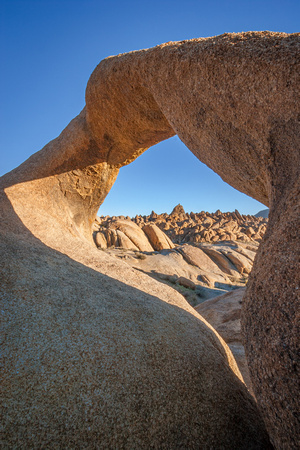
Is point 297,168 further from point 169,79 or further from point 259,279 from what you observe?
point 169,79

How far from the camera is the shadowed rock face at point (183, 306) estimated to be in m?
1.35

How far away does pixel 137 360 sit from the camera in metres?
1.84

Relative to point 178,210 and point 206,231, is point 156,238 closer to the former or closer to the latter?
point 206,231

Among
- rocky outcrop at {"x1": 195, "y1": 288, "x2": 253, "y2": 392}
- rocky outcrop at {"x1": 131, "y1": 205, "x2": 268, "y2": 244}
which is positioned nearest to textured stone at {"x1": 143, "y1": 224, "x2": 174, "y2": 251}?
rocky outcrop at {"x1": 131, "y1": 205, "x2": 268, "y2": 244}

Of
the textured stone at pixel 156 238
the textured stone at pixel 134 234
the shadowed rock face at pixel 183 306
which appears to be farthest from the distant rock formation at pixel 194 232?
the shadowed rock face at pixel 183 306

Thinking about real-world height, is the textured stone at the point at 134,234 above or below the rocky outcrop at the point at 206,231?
below

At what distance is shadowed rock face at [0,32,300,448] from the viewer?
4.44 ft

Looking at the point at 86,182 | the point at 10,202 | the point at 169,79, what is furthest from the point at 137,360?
the point at 86,182

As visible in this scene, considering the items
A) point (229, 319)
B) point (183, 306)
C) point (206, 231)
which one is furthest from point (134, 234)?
point (183, 306)

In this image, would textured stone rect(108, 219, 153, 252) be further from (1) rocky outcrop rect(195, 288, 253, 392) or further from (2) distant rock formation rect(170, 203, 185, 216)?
(2) distant rock formation rect(170, 203, 185, 216)

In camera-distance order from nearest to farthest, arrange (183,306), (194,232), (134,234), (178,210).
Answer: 1. (183,306)
2. (134,234)
3. (194,232)
4. (178,210)

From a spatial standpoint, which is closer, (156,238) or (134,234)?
(134,234)

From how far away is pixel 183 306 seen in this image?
328cm

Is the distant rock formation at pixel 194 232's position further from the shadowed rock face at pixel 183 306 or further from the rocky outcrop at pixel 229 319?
the shadowed rock face at pixel 183 306
